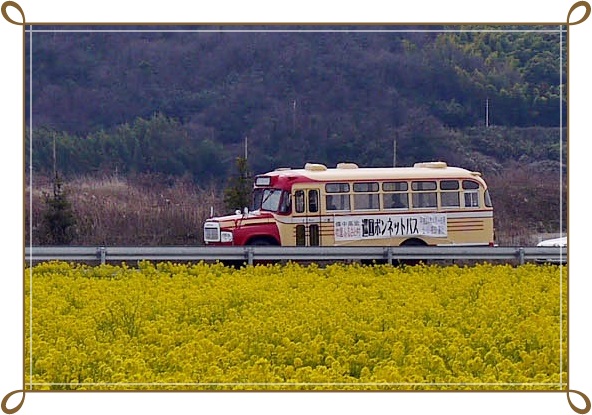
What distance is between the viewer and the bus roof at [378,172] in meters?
10.3

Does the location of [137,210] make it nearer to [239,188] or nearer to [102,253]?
[102,253]

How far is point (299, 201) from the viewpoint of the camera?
37.2 feet

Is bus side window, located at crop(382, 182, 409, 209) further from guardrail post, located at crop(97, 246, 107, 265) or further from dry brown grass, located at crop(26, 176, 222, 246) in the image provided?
guardrail post, located at crop(97, 246, 107, 265)

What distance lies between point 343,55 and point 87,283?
2974 millimetres

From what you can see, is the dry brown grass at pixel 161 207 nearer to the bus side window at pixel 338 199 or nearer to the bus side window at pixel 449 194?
the bus side window at pixel 449 194

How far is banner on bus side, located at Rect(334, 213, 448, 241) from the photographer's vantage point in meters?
10.9

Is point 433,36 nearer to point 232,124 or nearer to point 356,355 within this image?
point 232,124

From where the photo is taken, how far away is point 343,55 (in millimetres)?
9477

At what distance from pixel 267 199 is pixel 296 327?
242cm

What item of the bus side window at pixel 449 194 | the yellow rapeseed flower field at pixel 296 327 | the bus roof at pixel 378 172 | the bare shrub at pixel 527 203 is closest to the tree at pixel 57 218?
the yellow rapeseed flower field at pixel 296 327

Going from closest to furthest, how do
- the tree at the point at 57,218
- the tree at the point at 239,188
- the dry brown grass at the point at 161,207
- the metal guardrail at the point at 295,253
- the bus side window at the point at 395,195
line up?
the tree at the point at 57,218 → the dry brown grass at the point at 161,207 → the tree at the point at 239,188 → the metal guardrail at the point at 295,253 → the bus side window at the point at 395,195

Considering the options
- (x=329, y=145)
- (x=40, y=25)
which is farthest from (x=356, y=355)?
(x=40, y=25)

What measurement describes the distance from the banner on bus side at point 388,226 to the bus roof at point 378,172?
486mm
